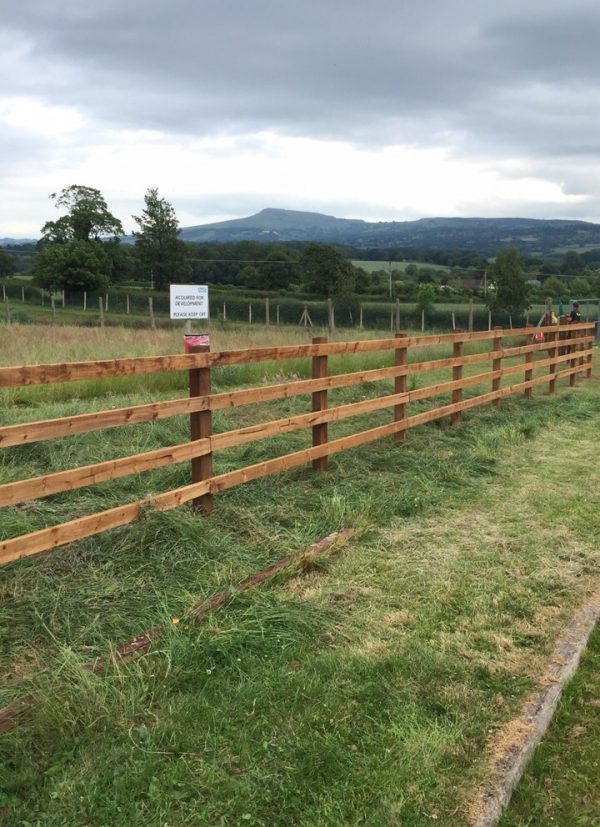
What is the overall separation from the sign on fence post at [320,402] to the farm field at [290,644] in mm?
191

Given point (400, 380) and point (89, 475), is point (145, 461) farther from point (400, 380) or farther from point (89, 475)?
point (400, 380)

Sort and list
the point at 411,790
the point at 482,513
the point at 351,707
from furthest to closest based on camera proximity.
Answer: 1. the point at 482,513
2. the point at 351,707
3. the point at 411,790

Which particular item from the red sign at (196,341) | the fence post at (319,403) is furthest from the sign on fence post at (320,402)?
the red sign at (196,341)

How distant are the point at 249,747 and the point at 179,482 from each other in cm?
330

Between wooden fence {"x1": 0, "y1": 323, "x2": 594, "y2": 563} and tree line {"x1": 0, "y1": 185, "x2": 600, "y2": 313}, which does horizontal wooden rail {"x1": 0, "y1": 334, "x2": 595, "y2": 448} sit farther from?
tree line {"x1": 0, "y1": 185, "x2": 600, "y2": 313}

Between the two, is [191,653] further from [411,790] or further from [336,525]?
[336,525]

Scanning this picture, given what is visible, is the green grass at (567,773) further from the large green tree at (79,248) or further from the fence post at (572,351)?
the large green tree at (79,248)

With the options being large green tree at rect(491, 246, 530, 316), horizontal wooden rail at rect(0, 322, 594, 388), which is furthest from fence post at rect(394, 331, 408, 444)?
large green tree at rect(491, 246, 530, 316)

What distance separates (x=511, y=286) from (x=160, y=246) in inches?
1442

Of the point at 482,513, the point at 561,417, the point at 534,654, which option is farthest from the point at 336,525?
the point at 561,417

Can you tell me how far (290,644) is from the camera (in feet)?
10.6

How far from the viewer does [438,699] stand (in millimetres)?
2820

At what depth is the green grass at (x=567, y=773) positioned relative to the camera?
231 cm

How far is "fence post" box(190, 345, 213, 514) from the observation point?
470 cm
